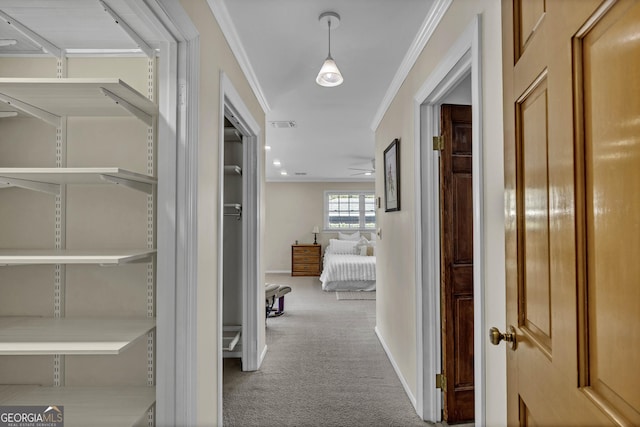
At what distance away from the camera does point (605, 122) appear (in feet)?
1.91

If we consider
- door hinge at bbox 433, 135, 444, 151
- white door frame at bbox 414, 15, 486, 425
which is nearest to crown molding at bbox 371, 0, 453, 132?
white door frame at bbox 414, 15, 486, 425

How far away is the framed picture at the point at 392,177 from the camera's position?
283 centimetres

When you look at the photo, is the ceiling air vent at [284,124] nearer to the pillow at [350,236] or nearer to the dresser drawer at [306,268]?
the dresser drawer at [306,268]

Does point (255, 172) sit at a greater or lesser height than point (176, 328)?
greater

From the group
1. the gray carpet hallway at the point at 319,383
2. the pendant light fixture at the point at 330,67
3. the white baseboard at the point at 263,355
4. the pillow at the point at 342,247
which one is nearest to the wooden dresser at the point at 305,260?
the pillow at the point at 342,247

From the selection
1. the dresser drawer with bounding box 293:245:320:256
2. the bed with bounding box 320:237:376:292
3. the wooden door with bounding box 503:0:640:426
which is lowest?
the bed with bounding box 320:237:376:292

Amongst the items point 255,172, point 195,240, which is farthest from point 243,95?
point 195,240

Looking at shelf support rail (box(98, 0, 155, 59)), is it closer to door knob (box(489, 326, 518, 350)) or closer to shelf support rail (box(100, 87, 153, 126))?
shelf support rail (box(100, 87, 153, 126))

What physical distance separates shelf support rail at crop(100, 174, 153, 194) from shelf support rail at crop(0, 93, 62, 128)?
490 millimetres

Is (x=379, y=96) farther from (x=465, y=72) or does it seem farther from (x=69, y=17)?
(x=69, y=17)

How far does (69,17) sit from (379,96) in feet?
7.68

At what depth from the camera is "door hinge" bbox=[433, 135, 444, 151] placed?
2197 millimetres

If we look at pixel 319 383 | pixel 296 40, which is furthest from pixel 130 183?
pixel 319 383

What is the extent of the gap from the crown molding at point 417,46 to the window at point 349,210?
5925mm
